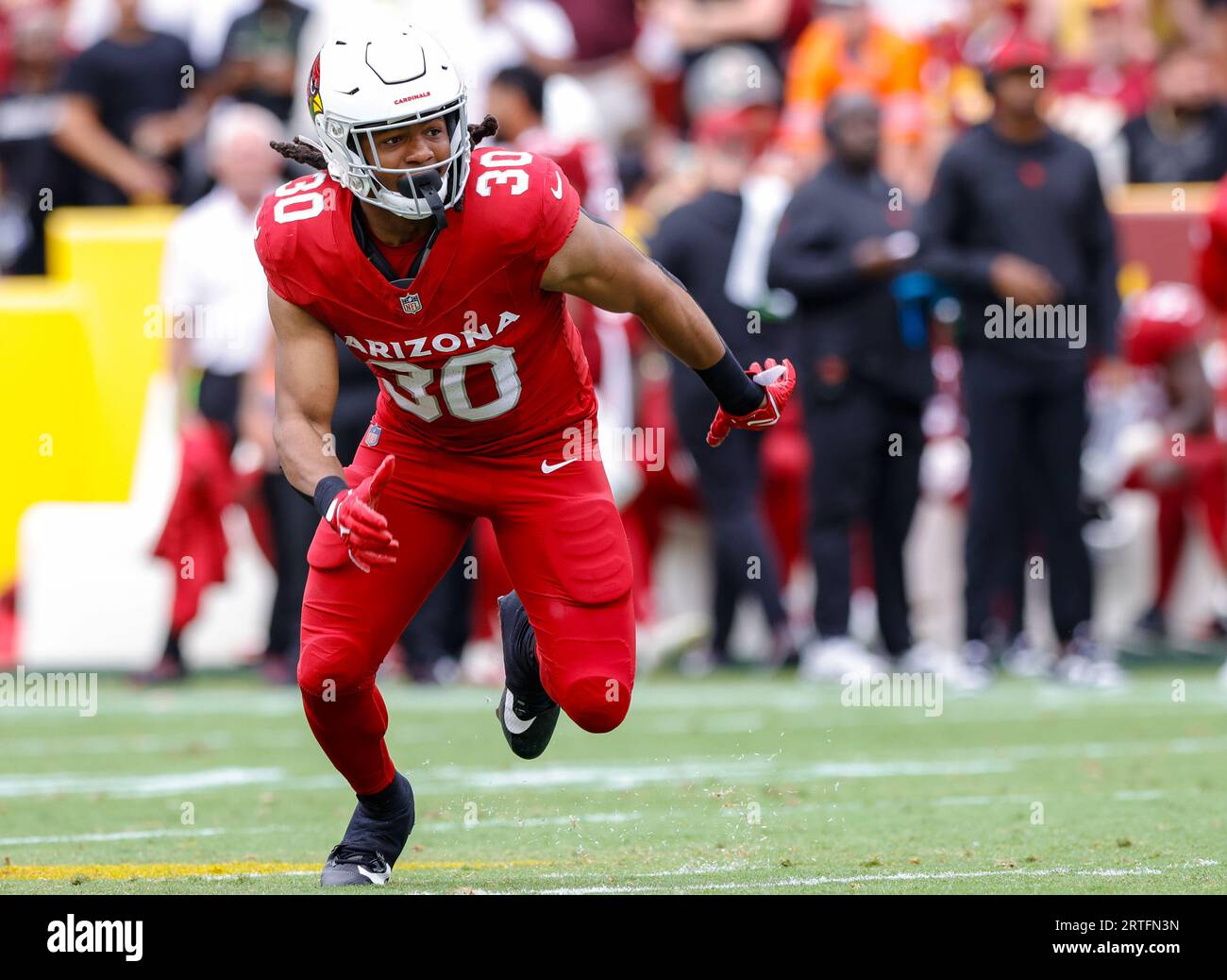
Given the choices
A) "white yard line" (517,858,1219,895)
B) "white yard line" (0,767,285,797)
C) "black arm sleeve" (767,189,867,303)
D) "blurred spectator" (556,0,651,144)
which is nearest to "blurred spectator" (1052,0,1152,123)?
"blurred spectator" (556,0,651,144)

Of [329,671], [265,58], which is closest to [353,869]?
[329,671]

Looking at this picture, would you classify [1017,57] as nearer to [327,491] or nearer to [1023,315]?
[1023,315]

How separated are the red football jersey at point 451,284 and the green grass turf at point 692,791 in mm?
1228

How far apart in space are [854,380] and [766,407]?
4.67 metres

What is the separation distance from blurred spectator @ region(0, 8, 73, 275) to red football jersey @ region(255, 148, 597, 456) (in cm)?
808

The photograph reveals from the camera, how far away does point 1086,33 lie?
46.7ft

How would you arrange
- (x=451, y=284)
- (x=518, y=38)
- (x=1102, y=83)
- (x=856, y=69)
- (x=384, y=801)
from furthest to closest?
(x=1102, y=83) → (x=518, y=38) → (x=856, y=69) → (x=384, y=801) → (x=451, y=284)

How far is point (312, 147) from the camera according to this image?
5.39m

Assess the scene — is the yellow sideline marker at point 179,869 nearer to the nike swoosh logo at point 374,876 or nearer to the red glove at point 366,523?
the nike swoosh logo at point 374,876

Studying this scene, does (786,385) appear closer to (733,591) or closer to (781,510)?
(733,591)

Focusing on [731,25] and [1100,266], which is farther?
[731,25]

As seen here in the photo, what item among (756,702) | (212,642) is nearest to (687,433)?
(756,702)

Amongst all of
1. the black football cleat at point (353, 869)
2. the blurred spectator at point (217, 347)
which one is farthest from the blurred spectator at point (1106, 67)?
the black football cleat at point (353, 869)

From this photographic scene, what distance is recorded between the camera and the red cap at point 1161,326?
1127 cm
